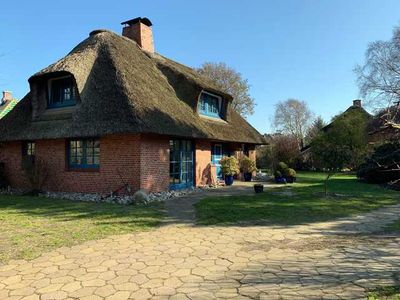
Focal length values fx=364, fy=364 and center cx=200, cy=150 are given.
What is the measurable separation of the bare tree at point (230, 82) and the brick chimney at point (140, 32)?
24.6m

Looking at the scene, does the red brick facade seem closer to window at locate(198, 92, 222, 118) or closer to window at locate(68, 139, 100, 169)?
window at locate(68, 139, 100, 169)

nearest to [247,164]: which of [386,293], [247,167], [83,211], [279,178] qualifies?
[247,167]

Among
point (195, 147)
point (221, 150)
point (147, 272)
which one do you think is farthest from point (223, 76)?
point (147, 272)

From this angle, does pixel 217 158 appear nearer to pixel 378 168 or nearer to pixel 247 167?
pixel 247 167

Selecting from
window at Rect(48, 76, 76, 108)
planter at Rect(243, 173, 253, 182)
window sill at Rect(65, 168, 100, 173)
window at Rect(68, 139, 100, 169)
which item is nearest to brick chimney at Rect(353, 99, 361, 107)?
planter at Rect(243, 173, 253, 182)

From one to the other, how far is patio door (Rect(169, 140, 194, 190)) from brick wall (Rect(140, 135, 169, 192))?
0.79 meters

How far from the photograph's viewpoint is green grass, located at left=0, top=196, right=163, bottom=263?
7289 millimetres

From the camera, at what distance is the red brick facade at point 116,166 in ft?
47.6

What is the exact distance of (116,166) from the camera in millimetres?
14836

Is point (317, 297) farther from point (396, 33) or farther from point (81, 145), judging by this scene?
point (396, 33)

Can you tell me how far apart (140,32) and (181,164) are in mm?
8954

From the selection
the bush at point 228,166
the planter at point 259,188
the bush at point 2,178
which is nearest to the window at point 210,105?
the bush at point 228,166

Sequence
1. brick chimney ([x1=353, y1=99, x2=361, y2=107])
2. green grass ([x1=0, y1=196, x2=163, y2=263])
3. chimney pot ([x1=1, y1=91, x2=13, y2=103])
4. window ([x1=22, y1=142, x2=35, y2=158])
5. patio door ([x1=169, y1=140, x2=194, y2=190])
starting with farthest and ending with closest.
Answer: brick chimney ([x1=353, y1=99, x2=361, y2=107])
chimney pot ([x1=1, y1=91, x2=13, y2=103])
window ([x1=22, y1=142, x2=35, y2=158])
patio door ([x1=169, y1=140, x2=194, y2=190])
green grass ([x1=0, y1=196, x2=163, y2=263])

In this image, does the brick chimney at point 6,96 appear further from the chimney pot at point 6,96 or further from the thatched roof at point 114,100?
the thatched roof at point 114,100
